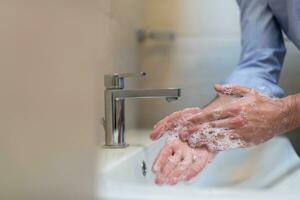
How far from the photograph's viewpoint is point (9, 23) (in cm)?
36

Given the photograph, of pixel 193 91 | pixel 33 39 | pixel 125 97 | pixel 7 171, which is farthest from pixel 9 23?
pixel 193 91

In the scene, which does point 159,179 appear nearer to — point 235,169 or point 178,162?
point 178,162

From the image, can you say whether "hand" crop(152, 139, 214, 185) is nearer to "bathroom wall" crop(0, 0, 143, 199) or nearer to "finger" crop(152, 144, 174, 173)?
"finger" crop(152, 144, 174, 173)

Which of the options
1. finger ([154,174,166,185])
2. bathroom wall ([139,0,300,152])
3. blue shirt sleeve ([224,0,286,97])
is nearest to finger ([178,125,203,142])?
finger ([154,174,166,185])

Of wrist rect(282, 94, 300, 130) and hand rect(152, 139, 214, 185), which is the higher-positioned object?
wrist rect(282, 94, 300, 130)

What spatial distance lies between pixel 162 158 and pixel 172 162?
0.02m

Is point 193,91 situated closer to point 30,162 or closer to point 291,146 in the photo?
point 291,146

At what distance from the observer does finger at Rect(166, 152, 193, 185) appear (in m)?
0.53

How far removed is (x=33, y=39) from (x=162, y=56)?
33.6 inches

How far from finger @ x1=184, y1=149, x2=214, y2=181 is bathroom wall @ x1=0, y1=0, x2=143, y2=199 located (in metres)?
0.25

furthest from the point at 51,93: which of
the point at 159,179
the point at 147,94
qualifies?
the point at 147,94

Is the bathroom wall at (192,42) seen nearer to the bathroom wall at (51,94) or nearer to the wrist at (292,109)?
the wrist at (292,109)

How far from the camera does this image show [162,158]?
0.61 m

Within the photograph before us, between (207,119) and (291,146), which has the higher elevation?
(207,119)
